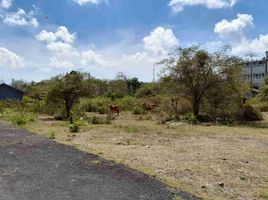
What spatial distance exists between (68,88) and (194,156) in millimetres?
18323

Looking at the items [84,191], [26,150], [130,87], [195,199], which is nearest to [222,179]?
[195,199]

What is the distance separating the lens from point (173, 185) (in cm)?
775

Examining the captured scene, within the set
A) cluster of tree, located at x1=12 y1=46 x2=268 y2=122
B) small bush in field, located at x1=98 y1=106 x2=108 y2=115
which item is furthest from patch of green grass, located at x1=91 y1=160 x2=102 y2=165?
small bush in field, located at x1=98 y1=106 x2=108 y2=115

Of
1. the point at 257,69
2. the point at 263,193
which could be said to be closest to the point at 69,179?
the point at 263,193

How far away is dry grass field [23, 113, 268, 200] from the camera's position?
A: 7.93 meters

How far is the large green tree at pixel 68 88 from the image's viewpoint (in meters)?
28.6

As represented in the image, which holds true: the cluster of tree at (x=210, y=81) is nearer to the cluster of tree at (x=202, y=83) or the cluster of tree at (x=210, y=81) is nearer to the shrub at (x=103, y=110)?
the cluster of tree at (x=202, y=83)

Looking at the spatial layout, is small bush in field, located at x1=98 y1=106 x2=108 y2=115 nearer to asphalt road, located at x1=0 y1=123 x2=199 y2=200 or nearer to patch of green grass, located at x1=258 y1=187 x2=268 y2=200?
asphalt road, located at x1=0 y1=123 x2=199 y2=200

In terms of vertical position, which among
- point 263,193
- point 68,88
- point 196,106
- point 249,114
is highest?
point 68,88

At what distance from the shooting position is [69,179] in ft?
27.1

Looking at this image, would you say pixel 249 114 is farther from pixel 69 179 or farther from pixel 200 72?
pixel 69 179

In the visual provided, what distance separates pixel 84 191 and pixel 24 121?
55.2ft

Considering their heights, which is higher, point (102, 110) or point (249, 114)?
point (102, 110)

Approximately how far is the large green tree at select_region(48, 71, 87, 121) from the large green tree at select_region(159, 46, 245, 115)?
603 centimetres
